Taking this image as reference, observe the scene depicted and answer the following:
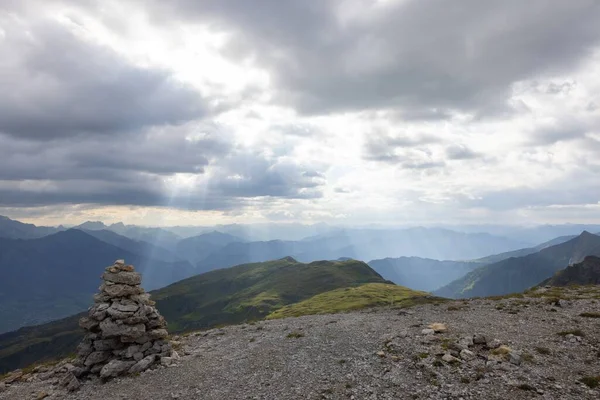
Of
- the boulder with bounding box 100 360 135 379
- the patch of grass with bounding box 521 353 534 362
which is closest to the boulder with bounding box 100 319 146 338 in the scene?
the boulder with bounding box 100 360 135 379

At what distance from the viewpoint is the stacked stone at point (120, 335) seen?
36438 mm

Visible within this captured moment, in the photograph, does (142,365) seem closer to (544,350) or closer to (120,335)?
(120,335)

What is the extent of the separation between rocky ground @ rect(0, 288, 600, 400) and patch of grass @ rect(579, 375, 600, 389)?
0.24ft

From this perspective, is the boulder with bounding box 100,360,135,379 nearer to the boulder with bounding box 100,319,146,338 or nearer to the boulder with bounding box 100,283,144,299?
the boulder with bounding box 100,319,146,338

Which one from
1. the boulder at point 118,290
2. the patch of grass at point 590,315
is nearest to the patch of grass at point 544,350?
the patch of grass at point 590,315

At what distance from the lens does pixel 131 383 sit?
33031 mm

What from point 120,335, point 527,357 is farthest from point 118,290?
point 527,357

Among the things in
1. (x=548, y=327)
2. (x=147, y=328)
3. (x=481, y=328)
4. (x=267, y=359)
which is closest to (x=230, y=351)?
(x=267, y=359)

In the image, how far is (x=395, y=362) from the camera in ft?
95.5

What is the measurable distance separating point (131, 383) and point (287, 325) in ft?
74.6

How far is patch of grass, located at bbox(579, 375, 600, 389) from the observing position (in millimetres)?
22163

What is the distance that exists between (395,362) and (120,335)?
3135cm

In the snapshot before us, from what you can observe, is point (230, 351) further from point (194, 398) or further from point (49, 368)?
point (49, 368)

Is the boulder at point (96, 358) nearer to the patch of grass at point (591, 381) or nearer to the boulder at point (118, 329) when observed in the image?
the boulder at point (118, 329)
